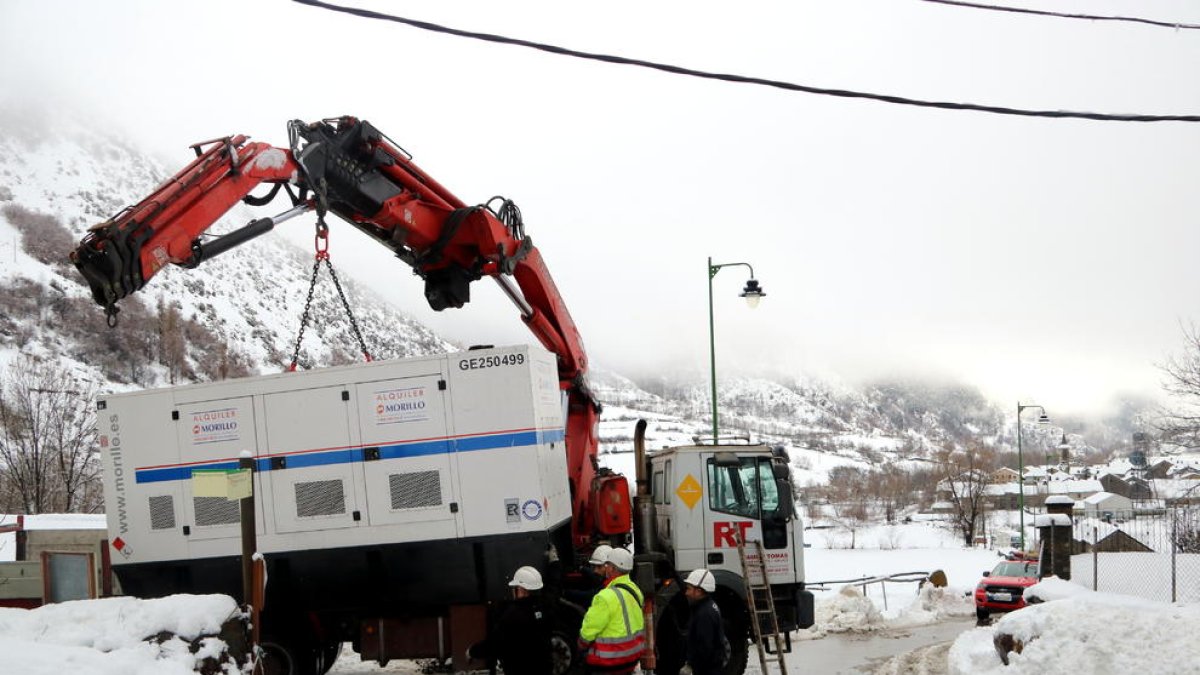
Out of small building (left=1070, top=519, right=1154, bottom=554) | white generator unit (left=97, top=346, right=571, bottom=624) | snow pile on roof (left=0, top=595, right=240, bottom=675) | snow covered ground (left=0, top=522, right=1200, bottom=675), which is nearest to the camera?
snow pile on roof (left=0, top=595, right=240, bottom=675)

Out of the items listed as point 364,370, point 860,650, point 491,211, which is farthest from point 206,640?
point 860,650

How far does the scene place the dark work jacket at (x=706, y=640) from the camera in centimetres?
861

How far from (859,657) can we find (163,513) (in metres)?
10.3

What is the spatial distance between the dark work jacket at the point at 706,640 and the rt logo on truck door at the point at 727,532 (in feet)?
11.6

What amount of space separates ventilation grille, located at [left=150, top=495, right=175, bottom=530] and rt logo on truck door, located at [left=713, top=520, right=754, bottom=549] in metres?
6.53

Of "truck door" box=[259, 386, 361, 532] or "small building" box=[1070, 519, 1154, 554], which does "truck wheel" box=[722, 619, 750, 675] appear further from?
"small building" box=[1070, 519, 1154, 554]

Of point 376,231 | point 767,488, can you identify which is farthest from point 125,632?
point 767,488

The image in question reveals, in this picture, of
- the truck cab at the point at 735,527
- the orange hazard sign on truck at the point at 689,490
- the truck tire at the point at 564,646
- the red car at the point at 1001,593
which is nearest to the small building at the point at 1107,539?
the red car at the point at 1001,593

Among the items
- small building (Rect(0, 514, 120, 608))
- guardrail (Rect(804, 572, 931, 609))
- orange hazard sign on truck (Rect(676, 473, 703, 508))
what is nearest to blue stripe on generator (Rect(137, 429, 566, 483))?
small building (Rect(0, 514, 120, 608))

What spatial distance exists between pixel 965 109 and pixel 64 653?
8.00m

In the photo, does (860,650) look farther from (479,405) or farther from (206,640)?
(206,640)

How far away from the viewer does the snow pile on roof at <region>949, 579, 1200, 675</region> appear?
9.20 metres

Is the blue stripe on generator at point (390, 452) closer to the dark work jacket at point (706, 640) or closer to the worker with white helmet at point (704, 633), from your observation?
the worker with white helmet at point (704, 633)

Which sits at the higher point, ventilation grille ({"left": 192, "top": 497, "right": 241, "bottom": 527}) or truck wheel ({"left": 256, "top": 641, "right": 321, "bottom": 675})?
ventilation grille ({"left": 192, "top": 497, "right": 241, "bottom": 527})
